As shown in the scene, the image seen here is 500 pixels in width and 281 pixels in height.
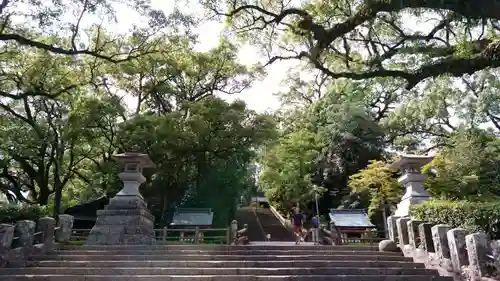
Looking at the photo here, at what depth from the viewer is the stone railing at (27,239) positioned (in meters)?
7.72

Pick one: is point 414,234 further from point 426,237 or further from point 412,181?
point 412,181

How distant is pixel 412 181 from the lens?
1093cm

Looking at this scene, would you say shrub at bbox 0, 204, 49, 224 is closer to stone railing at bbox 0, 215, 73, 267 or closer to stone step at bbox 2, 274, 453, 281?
stone railing at bbox 0, 215, 73, 267

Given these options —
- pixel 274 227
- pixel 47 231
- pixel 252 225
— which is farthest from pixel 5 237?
pixel 252 225

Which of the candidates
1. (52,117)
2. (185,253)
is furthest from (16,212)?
(52,117)

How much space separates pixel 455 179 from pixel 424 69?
770 cm

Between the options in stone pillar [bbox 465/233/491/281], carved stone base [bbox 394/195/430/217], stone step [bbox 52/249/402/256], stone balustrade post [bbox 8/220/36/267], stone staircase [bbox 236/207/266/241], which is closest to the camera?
stone pillar [bbox 465/233/491/281]

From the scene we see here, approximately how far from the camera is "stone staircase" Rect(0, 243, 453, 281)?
7113 mm

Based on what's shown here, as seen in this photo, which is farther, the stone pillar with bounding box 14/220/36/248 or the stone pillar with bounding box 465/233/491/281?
the stone pillar with bounding box 14/220/36/248

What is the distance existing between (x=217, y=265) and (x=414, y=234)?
470cm

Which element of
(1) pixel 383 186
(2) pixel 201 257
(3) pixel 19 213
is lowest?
(2) pixel 201 257

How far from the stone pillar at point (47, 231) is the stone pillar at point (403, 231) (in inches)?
337

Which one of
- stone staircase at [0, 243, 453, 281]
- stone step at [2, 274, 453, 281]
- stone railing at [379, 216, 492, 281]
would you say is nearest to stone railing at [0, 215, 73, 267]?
stone staircase at [0, 243, 453, 281]

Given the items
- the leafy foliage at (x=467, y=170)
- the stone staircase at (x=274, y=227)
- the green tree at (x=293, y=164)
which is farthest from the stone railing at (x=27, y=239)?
Result: the green tree at (x=293, y=164)
